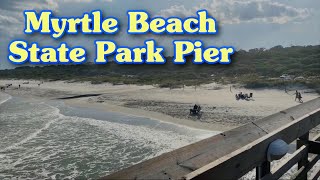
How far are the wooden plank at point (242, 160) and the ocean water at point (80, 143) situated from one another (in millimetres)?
11238

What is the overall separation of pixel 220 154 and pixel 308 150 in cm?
178

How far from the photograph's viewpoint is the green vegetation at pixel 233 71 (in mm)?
54575

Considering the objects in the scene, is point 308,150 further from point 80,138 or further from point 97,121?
point 97,121

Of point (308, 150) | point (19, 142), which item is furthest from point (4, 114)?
point (308, 150)

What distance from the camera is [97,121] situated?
87.9 ft

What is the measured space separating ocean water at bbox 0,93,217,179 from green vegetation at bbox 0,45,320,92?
2323 cm

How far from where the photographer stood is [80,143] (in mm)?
18797

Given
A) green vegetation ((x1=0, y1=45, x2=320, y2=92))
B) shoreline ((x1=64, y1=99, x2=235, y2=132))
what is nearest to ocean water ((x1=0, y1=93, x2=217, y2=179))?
shoreline ((x1=64, y1=99, x2=235, y2=132))

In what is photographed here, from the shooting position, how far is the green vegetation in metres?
54.6

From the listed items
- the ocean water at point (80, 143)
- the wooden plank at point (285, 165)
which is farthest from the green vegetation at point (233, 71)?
the wooden plank at point (285, 165)

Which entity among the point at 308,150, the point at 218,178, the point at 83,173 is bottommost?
the point at 83,173

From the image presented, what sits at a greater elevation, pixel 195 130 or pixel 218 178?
pixel 218 178

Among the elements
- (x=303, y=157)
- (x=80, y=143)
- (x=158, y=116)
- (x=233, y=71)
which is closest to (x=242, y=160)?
(x=303, y=157)

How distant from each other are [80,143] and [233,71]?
216 feet
